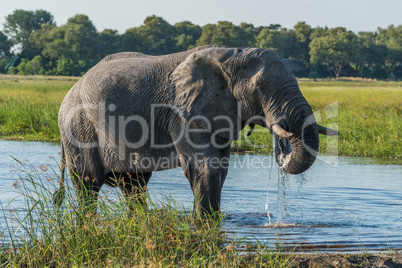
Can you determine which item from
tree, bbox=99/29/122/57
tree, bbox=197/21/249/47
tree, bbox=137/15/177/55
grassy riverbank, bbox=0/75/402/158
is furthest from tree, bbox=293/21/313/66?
grassy riverbank, bbox=0/75/402/158

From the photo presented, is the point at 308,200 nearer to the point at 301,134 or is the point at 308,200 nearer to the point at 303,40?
the point at 301,134

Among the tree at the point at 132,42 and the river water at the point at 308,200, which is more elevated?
the tree at the point at 132,42

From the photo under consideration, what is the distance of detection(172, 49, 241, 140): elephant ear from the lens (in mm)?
4801

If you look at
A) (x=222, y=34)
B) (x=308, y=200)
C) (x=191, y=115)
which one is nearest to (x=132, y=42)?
(x=222, y=34)

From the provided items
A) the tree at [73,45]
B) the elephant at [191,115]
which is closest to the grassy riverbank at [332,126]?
the elephant at [191,115]

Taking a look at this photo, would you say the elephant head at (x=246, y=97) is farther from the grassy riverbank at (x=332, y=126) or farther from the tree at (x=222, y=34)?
the tree at (x=222, y=34)

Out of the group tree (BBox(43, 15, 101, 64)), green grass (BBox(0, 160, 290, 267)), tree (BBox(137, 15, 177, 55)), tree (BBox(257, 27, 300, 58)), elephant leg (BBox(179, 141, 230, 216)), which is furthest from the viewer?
tree (BBox(257, 27, 300, 58))

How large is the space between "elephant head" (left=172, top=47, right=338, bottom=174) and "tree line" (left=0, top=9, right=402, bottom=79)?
74.8 m

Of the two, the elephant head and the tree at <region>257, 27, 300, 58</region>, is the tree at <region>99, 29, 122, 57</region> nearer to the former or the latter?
the tree at <region>257, 27, 300, 58</region>

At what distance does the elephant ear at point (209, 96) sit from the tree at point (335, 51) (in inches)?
3601

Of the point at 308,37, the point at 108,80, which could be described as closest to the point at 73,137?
the point at 108,80

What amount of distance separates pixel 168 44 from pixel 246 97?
316ft

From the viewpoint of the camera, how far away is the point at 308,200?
784 cm

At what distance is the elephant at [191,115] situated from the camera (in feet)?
15.4
